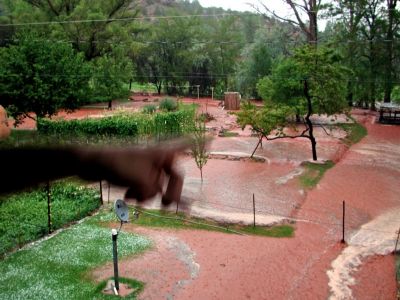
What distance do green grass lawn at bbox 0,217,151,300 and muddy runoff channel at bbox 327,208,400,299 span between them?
4179 millimetres

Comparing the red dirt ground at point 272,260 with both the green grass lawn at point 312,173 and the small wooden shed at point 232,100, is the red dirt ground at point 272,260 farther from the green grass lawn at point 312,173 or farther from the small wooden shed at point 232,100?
the small wooden shed at point 232,100

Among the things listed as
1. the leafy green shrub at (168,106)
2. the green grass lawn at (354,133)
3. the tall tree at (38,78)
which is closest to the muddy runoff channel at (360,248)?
the green grass lawn at (354,133)

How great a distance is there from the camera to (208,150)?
2258cm

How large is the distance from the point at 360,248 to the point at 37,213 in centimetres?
868

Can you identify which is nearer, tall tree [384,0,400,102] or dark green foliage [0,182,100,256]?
dark green foliage [0,182,100,256]

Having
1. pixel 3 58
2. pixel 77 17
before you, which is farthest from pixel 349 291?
pixel 77 17

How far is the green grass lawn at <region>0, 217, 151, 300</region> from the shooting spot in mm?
8398

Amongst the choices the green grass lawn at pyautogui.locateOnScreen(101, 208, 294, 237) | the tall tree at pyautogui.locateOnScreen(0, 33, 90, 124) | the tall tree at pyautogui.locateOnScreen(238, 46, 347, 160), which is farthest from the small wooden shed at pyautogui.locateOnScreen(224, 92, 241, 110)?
the green grass lawn at pyautogui.locateOnScreen(101, 208, 294, 237)

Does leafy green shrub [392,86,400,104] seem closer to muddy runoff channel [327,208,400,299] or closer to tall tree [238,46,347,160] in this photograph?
tall tree [238,46,347,160]

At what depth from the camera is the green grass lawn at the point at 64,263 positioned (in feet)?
27.6

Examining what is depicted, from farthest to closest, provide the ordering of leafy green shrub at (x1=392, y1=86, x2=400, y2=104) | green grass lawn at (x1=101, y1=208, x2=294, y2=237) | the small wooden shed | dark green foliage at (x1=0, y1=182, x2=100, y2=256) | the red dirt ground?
the small wooden shed < leafy green shrub at (x1=392, y1=86, x2=400, y2=104) < green grass lawn at (x1=101, y1=208, x2=294, y2=237) < dark green foliage at (x1=0, y1=182, x2=100, y2=256) < the red dirt ground

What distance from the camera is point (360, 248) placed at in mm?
11438

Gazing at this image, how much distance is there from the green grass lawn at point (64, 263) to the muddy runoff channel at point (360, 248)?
13.7 ft

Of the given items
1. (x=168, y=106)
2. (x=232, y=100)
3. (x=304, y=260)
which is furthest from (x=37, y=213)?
(x=232, y=100)
